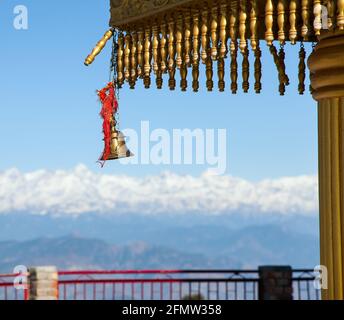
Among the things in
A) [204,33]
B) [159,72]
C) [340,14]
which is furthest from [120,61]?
[340,14]

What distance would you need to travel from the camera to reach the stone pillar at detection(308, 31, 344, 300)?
23.6 ft

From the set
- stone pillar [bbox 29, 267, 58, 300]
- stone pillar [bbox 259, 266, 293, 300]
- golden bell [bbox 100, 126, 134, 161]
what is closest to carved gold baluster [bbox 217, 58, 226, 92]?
golden bell [bbox 100, 126, 134, 161]

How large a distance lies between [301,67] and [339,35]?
2.63ft

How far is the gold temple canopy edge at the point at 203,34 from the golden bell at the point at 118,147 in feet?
1.42

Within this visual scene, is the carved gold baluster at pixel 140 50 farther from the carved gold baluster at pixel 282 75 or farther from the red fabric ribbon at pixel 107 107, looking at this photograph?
the carved gold baluster at pixel 282 75

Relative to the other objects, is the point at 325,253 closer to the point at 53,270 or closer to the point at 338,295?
the point at 338,295

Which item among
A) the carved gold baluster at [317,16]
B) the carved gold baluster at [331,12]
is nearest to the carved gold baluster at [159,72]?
the carved gold baluster at [317,16]

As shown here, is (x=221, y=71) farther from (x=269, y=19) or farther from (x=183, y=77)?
(x=269, y=19)

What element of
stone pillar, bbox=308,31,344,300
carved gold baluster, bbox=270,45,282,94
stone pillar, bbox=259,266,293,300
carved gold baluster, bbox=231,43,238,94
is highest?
carved gold baluster, bbox=270,45,282,94

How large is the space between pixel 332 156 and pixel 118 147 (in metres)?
1.92

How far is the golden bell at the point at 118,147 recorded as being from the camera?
27.0ft

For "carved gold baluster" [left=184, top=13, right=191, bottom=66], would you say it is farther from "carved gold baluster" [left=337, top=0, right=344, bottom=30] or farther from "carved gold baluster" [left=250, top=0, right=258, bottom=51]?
"carved gold baluster" [left=337, top=0, right=344, bottom=30]

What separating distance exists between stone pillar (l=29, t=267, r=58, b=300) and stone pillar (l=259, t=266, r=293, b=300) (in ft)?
11.5
